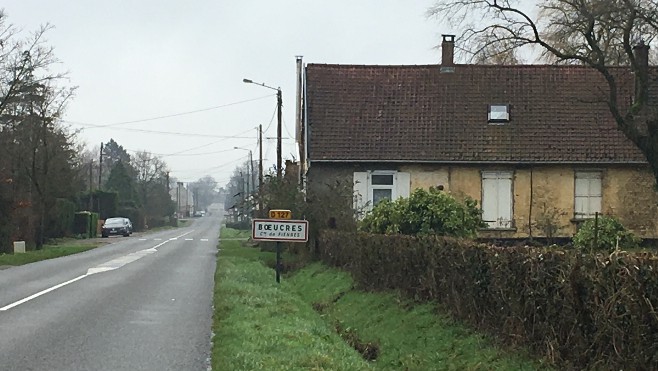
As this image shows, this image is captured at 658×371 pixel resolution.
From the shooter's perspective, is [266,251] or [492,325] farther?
[266,251]

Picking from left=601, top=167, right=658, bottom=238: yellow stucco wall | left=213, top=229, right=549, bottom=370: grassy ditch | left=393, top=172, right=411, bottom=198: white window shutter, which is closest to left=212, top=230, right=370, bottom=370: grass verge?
left=213, top=229, right=549, bottom=370: grassy ditch

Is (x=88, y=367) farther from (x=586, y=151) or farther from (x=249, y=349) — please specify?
(x=586, y=151)

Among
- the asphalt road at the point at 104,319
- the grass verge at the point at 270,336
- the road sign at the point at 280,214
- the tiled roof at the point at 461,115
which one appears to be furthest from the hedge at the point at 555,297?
the tiled roof at the point at 461,115

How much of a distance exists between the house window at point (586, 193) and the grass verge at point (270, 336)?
51.5 ft

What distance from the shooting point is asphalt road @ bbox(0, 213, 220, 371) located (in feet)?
36.0

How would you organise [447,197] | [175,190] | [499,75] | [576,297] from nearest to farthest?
1. [576,297]
2. [447,197]
3. [499,75]
4. [175,190]

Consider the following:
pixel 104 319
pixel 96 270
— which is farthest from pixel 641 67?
pixel 104 319

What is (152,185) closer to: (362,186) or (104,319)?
(362,186)

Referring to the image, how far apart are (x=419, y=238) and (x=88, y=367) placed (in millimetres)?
6371

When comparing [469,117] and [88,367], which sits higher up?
[469,117]

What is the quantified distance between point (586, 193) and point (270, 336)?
22.3 m

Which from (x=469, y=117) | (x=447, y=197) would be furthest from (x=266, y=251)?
(x=447, y=197)

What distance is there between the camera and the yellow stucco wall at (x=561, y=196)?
31.7 m

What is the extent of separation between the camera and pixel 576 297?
340 inches
